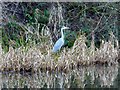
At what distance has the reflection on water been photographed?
9609 mm

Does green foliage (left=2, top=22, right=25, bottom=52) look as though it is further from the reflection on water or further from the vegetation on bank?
the reflection on water

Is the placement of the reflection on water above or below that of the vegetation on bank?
below

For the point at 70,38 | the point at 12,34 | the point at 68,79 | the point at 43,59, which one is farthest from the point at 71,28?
the point at 68,79

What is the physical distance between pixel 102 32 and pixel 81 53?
300cm

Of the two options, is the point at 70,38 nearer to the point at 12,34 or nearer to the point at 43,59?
the point at 12,34

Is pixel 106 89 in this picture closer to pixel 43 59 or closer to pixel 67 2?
pixel 43 59

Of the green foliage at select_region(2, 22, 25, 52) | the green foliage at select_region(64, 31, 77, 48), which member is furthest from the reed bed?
the green foliage at select_region(64, 31, 77, 48)

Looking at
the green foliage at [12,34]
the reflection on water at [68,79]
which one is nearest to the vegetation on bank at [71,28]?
the green foliage at [12,34]

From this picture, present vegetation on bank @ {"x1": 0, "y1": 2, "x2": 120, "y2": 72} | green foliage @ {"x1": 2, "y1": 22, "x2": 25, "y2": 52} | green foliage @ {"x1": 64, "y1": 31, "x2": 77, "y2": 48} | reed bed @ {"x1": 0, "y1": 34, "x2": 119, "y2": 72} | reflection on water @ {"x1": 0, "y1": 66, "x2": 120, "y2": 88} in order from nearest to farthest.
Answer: reflection on water @ {"x1": 0, "y1": 66, "x2": 120, "y2": 88}, reed bed @ {"x1": 0, "y1": 34, "x2": 119, "y2": 72}, vegetation on bank @ {"x1": 0, "y1": 2, "x2": 120, "y2": 72}, green foliage @ {"x1": 2, "y1": 22, "x2": 25, "y2": 52}, green foliage @ {"x1": 64, "y1": 31, "x2": 77, "y2": 48}

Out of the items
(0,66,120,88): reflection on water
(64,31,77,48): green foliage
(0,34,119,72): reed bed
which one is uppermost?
(64,31,77,48): green foliage

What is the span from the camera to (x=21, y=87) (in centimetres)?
946

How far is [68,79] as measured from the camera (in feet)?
33.9

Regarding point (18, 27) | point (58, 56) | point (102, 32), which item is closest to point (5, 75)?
point (58, 56)

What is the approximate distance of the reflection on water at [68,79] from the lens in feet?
31.5
